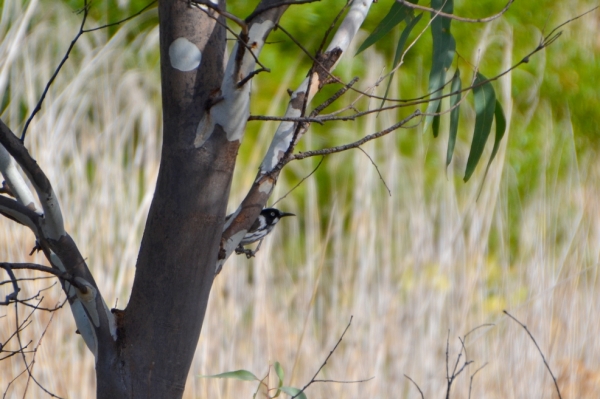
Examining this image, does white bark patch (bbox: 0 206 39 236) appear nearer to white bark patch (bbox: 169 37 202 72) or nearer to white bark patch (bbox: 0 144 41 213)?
white bark patch (bbox: 0 144 41 213)

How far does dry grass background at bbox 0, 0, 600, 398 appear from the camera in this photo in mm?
2059

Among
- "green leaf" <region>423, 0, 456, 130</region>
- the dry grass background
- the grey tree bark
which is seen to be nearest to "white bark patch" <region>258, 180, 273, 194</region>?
the grey tree bark

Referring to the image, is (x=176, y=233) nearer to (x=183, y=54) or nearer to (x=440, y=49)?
(x=183, y=54)

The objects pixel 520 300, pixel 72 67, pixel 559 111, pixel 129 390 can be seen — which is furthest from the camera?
pixel 559 111

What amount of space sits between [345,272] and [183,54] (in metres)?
1.52

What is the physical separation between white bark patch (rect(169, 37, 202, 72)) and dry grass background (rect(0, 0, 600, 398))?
4.07 ft

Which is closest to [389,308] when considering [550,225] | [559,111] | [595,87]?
[550,225]

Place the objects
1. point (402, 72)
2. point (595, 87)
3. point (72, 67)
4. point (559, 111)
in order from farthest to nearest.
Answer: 1. point (595, 87)
2. point (559, 111)
3. point (402, 72)
4. point (72, 67)

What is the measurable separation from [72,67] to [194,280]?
86.0 inches

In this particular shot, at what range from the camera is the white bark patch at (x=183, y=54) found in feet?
2.73

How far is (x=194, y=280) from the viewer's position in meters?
0.84

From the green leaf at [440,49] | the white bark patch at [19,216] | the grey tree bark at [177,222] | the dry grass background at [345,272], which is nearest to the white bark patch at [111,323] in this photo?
the grey tree bark at [177,222]

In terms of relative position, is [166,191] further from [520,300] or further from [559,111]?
[559,111]

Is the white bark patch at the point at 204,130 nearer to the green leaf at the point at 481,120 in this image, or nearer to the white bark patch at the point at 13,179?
the white bark patch at the point at 13,179
